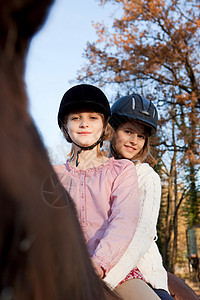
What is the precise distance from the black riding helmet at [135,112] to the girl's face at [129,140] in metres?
0.07

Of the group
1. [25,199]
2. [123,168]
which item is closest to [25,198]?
[25,199]

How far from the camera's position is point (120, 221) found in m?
1.42

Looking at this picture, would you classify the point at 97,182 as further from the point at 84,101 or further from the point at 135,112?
the point at 135,112

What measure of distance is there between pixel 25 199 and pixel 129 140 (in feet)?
7.42

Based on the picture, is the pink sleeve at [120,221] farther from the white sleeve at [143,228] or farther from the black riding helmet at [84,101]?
the black riding helmet at [84,101]

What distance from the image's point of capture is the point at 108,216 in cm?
162

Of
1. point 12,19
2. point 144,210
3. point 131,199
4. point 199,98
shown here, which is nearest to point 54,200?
point 12,19

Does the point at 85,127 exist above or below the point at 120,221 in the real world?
above

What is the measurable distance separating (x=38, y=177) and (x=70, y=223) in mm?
123

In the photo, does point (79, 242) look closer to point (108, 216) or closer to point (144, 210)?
point (108, 216)

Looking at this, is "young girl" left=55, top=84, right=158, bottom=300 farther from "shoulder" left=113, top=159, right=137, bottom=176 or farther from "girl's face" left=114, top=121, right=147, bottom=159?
"girl's face" left=114, top=121, right=147, bottom=159

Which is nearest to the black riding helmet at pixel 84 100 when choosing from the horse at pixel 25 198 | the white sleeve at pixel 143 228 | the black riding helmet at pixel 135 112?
the white sleeve at pixel 143 228

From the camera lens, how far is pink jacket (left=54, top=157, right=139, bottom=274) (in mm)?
1345

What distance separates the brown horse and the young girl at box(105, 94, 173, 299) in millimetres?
862
